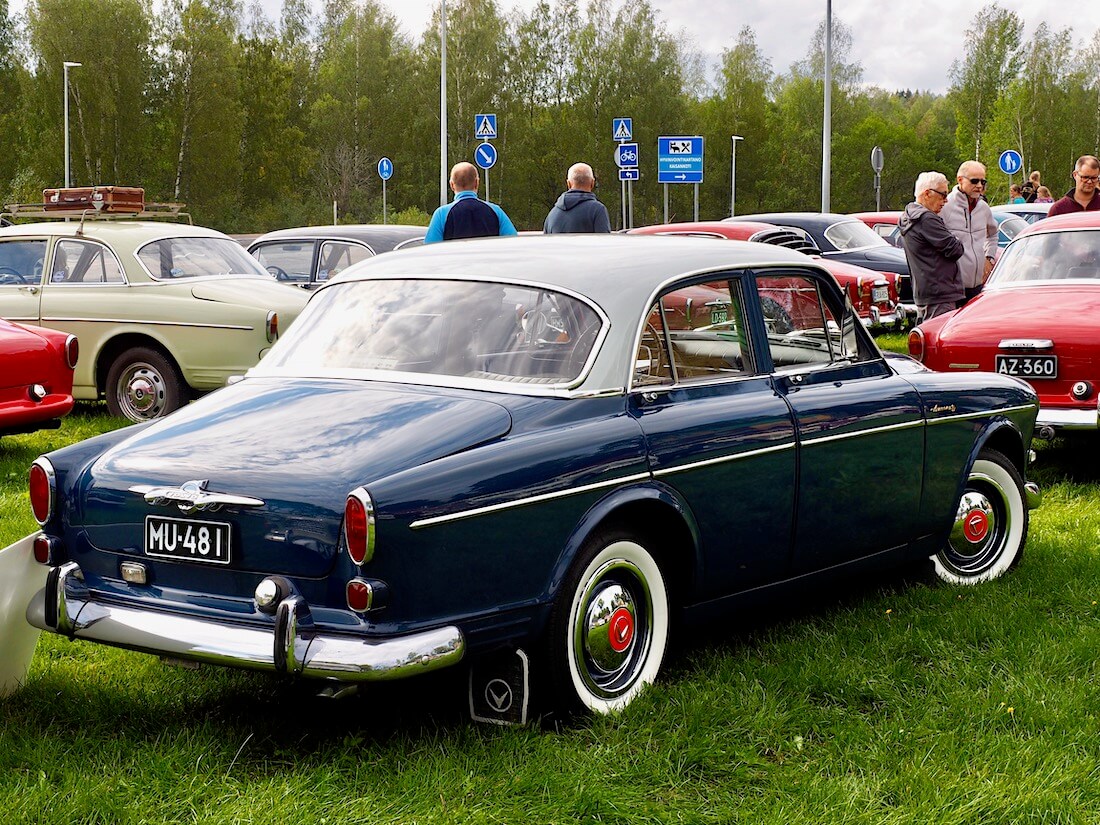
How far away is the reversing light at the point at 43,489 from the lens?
462 cm

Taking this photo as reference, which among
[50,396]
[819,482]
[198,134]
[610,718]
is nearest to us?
[610,718]

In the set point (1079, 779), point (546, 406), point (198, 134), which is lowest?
point (1079, 779)

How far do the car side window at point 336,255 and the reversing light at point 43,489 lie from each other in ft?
30.2

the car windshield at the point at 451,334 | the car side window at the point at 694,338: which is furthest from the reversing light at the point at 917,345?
the car windshield at the point at 451,334

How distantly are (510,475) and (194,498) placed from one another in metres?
0.91

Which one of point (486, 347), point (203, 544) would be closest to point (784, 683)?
point (486, 347)

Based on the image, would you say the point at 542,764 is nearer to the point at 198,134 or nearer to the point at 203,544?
the point at 203,544

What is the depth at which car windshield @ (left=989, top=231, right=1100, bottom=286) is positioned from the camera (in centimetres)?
938

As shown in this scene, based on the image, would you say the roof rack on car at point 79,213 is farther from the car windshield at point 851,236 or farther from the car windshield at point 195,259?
the car windshield at point 851,236

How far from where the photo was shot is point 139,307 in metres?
11.4

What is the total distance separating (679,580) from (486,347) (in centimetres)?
101

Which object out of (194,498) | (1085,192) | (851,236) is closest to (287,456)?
(194,498)

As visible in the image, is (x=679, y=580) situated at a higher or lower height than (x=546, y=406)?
lower

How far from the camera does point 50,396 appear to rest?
9531mm
